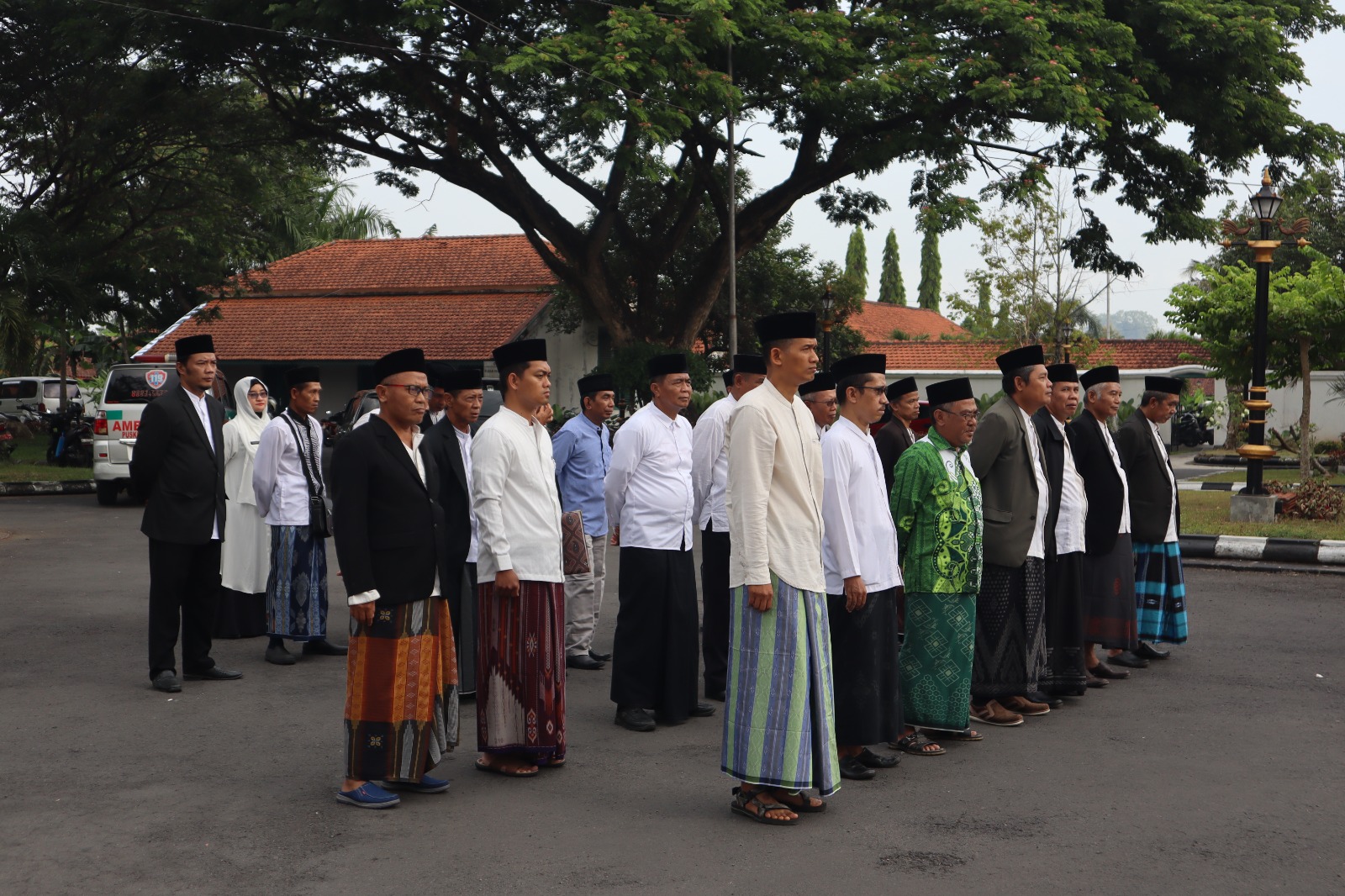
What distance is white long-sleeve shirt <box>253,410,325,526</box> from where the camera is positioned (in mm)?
8242

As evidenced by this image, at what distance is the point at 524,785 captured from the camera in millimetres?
5664

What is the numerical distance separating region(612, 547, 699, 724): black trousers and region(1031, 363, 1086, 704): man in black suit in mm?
2034

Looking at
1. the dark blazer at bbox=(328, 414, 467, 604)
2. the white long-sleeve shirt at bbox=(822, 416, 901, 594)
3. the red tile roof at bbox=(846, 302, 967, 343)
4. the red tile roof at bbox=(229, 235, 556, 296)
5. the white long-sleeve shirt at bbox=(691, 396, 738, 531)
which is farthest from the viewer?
the red tile roof at bbox=(846, 302, 967, 343)

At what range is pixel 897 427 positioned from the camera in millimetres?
7910

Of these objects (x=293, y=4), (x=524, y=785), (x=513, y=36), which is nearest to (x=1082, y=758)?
(x=524, y=785)

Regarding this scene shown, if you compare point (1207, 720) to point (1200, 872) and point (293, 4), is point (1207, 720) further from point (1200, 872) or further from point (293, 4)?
point (293, 4)

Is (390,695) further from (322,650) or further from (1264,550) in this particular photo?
(1264,550)

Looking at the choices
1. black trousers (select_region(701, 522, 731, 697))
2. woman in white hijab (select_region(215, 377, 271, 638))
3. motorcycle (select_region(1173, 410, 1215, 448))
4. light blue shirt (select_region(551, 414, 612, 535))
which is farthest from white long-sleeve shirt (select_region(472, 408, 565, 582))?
motorcycle (select_region(1173, 410, 1215, 448))

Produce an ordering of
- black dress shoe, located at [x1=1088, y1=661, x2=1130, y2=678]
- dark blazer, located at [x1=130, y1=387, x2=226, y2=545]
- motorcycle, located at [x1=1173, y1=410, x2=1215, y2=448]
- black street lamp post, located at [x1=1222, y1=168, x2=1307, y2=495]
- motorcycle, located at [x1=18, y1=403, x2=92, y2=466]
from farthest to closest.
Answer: motorcycle, located at [x1=1173, y1=410, x2=1215, y2=448], motorcycle, located at [x1=18, y1=403, x2=92, y2=466], black street lamp post, located at [x1=1222, y1=168, x2=1307, y2=495], black dress shoe, located at [x1=1088, y1=661, x2=1130, y2=678], dark blazer, located at [x1=130, y1=387, x2=226, y2=545]

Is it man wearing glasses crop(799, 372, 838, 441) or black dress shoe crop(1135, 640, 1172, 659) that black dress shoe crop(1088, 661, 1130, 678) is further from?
man wearing glasses crop(799, 372, 838, 441)

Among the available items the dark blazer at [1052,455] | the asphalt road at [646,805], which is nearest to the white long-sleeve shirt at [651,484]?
the asphalt road at [646,805]

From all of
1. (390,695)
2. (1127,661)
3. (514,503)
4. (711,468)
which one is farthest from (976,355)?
(390,695)

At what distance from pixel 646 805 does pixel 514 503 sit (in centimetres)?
145

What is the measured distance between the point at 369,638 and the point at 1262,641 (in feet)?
20.9
